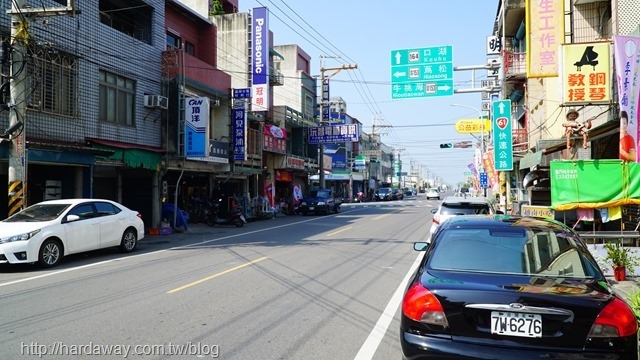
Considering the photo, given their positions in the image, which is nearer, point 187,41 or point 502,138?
point 502,138

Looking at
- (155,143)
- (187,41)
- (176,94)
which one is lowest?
(155,143)

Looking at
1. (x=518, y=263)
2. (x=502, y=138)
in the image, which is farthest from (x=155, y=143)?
(x=518, y=263)

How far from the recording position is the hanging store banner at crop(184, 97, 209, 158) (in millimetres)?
20156

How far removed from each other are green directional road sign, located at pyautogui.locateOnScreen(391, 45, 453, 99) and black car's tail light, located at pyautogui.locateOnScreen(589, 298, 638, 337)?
19526 mm

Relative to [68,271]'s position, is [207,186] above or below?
above

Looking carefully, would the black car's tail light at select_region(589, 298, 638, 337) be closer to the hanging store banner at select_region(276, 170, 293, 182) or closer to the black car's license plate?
the black car's license plate

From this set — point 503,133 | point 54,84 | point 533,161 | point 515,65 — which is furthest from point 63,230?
point 515,65

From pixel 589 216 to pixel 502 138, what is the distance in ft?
46.0

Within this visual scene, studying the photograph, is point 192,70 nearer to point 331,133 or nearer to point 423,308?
point 331,133

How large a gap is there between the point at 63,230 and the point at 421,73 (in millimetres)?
16514

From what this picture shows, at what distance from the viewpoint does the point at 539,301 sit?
3.43m

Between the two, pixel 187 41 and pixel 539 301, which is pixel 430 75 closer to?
pixel 187 41

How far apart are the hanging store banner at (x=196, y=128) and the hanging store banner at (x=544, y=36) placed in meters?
12.4

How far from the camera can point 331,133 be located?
1553 inches
